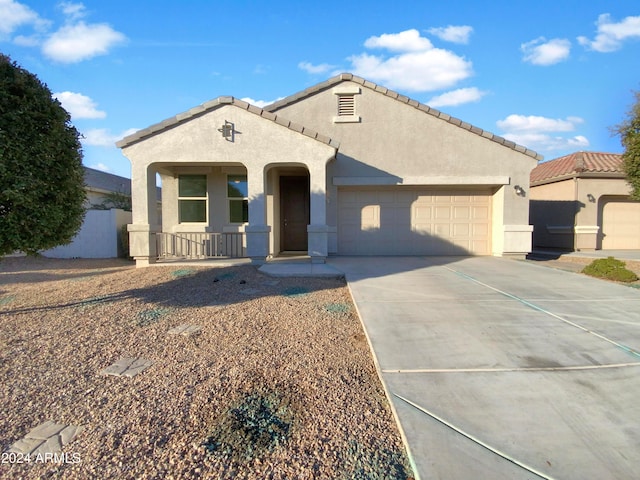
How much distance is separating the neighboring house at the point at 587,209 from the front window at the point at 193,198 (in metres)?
14.1

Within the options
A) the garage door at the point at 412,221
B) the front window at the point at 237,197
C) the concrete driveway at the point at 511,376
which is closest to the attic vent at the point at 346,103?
the garage door at the point at 412,221

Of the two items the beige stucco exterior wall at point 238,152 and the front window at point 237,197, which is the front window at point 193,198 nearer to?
the front window at point 237,197

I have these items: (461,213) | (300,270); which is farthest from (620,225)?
(300,270)

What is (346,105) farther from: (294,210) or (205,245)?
(205,245)

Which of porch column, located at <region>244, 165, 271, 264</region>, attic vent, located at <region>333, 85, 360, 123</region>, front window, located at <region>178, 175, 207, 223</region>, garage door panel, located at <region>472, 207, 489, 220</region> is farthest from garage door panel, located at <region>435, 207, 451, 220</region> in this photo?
front window, located at <region>178, 175, 207, 223</region>

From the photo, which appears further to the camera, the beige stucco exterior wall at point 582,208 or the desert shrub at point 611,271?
the beige stucco exterior wall at point 582,208

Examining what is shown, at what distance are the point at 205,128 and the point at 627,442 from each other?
946cm

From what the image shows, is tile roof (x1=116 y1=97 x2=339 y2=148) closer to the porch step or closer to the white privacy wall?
the porch step

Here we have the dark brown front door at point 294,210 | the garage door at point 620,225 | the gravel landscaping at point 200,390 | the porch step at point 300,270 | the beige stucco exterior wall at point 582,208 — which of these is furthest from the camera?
the garage door at point 620,225

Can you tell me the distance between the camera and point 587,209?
14.3 m

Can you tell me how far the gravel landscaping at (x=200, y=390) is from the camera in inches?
90.5

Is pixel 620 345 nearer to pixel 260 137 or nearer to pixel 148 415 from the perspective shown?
pixel 148 415

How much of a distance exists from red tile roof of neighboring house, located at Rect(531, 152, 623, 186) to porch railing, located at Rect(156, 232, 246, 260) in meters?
13.5

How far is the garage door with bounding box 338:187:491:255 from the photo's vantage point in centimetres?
1197
